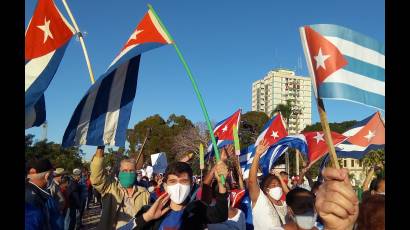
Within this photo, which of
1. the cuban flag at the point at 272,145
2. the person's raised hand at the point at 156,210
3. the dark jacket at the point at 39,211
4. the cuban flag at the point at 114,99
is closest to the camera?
the person's raised hand at the point at 156,210

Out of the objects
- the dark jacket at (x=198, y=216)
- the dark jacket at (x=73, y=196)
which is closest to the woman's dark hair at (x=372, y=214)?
the dark jacket at (x=198, y=216)

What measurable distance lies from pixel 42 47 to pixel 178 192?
115 inches

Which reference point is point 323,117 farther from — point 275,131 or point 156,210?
point 275,131

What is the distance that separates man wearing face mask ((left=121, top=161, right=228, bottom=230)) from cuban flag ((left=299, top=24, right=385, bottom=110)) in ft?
5.22

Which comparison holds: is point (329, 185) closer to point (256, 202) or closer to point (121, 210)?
point (256, 202)

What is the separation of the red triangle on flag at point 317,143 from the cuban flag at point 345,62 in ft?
16.3

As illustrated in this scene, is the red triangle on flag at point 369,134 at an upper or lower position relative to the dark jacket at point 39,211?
upper

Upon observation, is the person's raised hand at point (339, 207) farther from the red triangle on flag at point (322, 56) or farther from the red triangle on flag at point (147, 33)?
the red triangle on flag at point (147, 33)

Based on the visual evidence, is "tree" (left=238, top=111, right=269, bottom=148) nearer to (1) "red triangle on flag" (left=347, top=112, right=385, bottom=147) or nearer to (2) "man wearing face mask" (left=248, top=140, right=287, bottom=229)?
(1) "red triangle on flag" (left=347, top=112, right=385, bottom=147)

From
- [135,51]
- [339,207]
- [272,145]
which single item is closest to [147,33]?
[135,51]

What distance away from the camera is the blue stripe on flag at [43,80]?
4613mm
